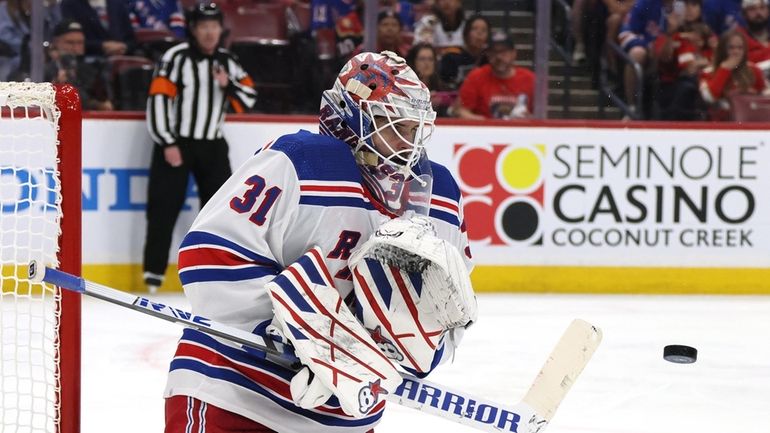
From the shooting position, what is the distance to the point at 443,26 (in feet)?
18.3

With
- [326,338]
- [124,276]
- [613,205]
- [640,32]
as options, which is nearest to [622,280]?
[613,205]

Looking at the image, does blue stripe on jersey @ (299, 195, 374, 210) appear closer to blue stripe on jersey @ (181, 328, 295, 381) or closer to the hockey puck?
blue stripe on jersey @ (181, 328, 295, 381)

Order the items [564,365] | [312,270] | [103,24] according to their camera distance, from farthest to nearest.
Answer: [103,24], [564,365], [312,270]

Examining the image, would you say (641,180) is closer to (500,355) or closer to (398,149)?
(500,355)

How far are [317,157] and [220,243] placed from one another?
0.61 ft

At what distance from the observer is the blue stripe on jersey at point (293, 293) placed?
1.72 metres

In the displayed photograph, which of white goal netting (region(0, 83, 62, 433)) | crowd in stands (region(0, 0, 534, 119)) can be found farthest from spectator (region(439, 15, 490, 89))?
white goal netting (region(0, 83, 62, 433))

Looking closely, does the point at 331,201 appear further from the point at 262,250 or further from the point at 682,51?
the point at 682,51

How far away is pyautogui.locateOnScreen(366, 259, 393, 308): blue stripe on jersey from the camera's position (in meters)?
1.79

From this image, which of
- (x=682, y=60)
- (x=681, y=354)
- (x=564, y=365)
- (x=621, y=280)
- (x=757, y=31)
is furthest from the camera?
(x=757, y=31)

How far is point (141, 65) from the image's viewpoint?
17.9 ft

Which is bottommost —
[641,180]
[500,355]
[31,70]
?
[500,355]

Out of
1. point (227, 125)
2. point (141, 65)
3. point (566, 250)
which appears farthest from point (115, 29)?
point (566, 250)

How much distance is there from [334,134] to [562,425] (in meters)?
1.68
